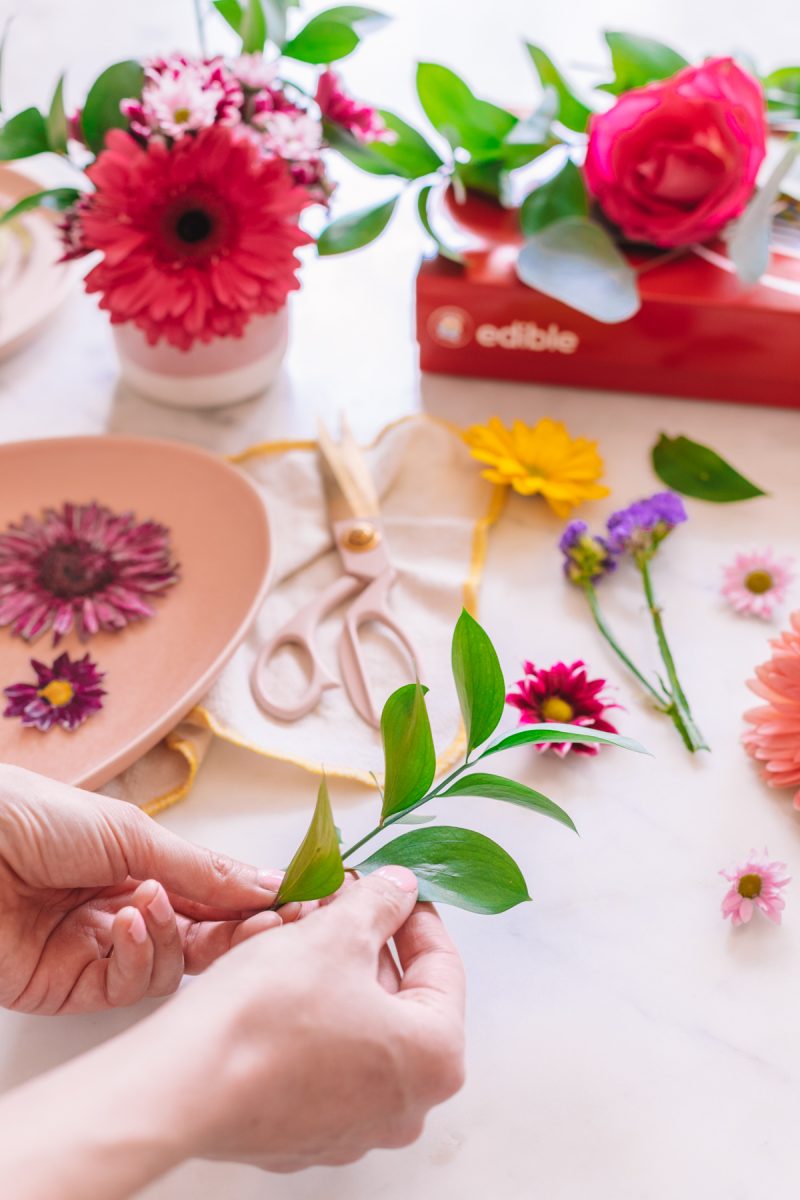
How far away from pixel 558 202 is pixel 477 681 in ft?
1.65

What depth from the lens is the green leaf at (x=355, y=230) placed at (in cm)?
91

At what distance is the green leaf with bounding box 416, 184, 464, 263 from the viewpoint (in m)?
0.88

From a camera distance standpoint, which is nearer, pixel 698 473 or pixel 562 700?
pixel 562 700

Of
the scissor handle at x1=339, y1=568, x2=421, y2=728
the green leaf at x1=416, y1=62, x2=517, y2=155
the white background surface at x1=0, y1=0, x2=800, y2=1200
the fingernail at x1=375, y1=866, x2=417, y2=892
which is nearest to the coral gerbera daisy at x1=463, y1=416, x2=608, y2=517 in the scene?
the white background surface at x1=0, y1=0, x2=800, y2=1200

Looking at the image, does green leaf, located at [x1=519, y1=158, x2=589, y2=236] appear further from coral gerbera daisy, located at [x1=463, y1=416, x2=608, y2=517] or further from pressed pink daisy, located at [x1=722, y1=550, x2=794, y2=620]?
pressed pink daisy, located at [x1=722, y1=550, x2=794, y2=620]

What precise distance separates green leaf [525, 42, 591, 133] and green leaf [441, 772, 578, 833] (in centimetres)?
61

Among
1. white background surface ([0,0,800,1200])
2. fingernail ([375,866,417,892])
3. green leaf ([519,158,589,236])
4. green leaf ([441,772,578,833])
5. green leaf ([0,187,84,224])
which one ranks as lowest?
white background surface ([0,0,800,1200])

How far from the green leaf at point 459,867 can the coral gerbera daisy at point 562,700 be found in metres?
0.13

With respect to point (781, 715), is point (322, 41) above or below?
above

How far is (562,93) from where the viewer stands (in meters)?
0.95

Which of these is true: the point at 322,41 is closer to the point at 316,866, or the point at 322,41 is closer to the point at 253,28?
the point at 253,28

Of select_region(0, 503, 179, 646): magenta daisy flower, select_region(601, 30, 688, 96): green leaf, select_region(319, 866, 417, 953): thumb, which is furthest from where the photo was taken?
select_region(601, 30, 688, 96): green leaf

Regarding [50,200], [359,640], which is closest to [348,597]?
[359,640]

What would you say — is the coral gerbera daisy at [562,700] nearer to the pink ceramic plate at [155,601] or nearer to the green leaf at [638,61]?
the pink ceramic plate at [155,601]
